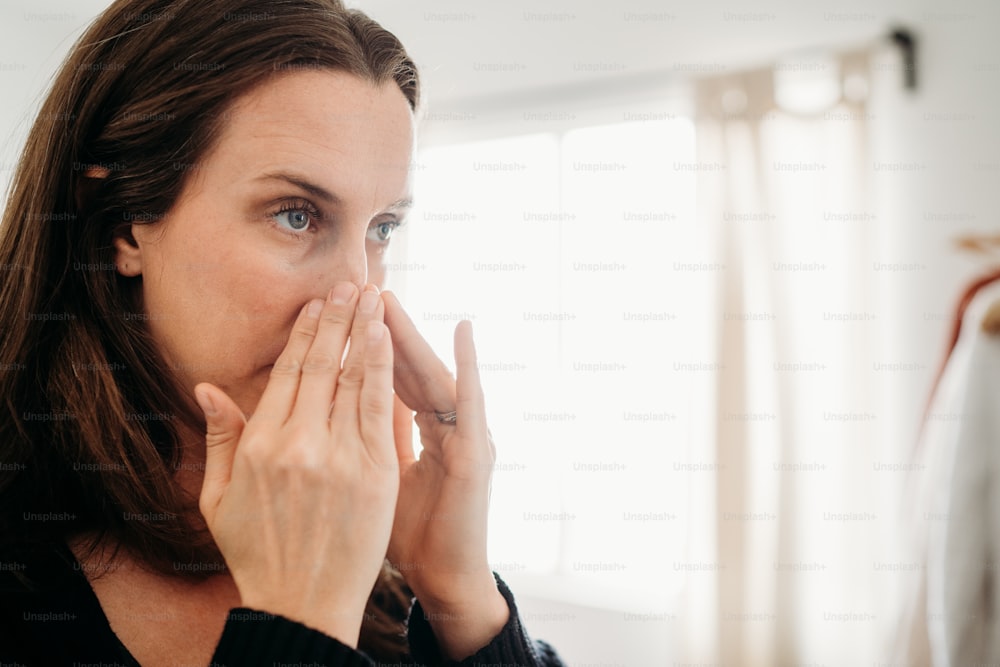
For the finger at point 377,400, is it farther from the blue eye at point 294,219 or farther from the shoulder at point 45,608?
the shoulder at point 45,608

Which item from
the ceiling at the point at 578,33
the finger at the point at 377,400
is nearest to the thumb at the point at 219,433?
the finger at the point at 377,400

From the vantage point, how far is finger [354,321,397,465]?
2.59 feet

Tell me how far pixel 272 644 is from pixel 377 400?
0.90ft

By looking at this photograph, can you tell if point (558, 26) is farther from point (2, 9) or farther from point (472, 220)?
point (2, 9)

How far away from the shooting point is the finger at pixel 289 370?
788 millimetres

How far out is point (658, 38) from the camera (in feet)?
9.12

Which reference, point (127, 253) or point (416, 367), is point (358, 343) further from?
point (127, 253)

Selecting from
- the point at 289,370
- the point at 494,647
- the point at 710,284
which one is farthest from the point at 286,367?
the point at 710,284

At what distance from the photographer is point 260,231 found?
883mm

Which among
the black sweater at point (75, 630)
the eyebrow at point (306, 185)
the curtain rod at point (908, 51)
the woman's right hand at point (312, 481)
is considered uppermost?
the curtain rod at point (908, 51)

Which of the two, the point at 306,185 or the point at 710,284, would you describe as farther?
the point at 710,284

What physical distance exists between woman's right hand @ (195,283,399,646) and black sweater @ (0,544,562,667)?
0.03 meters

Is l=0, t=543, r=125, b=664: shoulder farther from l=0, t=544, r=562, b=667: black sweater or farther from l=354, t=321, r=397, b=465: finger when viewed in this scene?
l=354, t=321, r=397, b=465: finger

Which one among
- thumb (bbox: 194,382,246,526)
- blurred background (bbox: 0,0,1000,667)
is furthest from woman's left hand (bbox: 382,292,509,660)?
blurred background (bbox: 0,0,1000,667)
